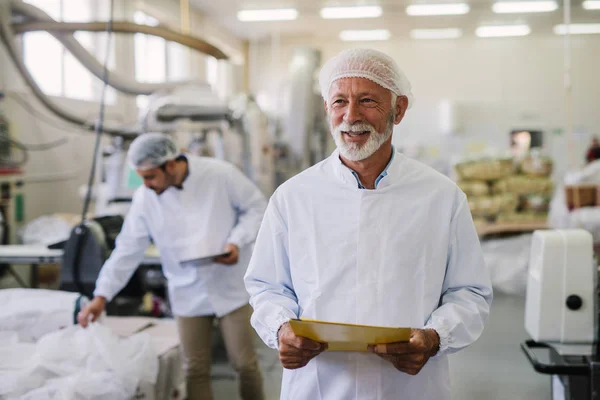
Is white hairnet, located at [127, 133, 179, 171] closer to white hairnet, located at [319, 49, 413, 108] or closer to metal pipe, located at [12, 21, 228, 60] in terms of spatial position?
metal pipe, located at [12, 21, 228, 60]

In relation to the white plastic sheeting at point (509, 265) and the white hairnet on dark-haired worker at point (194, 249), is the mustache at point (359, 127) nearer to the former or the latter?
the white hairnet on dark-haired worker at point (194, 249)

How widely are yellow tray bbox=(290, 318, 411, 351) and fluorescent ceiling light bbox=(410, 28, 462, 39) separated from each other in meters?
10.7

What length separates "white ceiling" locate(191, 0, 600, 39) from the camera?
30.6 ft

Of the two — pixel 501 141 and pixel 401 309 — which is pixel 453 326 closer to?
pixel 401 309

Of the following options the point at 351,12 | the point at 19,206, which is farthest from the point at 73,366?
the point at 351,12

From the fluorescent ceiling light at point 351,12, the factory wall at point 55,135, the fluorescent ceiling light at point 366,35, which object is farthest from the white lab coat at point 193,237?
the fluorescent ceiling light at point 366,35

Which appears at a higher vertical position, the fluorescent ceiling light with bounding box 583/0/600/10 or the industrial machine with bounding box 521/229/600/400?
the fluorescent ceiling light with bounding box 583/0/600/10

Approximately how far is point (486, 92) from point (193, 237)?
10.0m

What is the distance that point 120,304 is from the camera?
4199 mm

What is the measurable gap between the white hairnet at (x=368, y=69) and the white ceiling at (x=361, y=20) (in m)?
7.94

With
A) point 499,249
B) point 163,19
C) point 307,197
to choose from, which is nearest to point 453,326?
point 307,197

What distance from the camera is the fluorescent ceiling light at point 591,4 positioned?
6587mm

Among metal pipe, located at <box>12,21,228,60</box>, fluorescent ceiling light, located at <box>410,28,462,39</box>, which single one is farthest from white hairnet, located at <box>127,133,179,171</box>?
fluorescent ceiling light, located at <box>410,28,462,39</box>

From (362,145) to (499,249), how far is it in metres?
5.15
